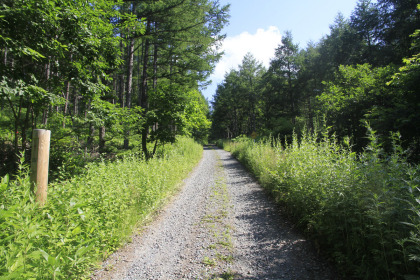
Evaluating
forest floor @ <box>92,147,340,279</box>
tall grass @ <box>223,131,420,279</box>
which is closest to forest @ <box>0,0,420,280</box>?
tall grass @ <box>223,131,420,279</box>

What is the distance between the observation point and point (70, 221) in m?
2.43

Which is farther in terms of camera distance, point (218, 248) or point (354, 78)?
point (354, 78)

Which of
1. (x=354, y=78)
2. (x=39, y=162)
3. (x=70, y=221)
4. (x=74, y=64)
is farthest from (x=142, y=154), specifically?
(x=354, y=78)

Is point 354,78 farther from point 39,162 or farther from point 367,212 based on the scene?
point 39,162

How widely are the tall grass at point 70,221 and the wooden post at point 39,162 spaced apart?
11 cm

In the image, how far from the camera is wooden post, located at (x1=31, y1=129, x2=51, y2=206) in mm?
2779

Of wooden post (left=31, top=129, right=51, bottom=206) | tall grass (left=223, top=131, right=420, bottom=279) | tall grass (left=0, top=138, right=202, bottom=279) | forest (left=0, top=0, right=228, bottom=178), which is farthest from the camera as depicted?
forest (left=0, top=0, right=228, bottom=178)

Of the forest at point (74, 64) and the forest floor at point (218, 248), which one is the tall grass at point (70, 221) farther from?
the forest at point (74, 64)

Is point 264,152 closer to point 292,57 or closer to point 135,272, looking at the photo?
point 135,272

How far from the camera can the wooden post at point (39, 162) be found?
2779 millimetres

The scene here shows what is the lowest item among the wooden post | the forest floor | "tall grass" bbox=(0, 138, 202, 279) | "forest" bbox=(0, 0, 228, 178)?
the forest floor

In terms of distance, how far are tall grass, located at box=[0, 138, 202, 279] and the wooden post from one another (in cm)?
11

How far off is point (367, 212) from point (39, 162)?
4373 millimetres

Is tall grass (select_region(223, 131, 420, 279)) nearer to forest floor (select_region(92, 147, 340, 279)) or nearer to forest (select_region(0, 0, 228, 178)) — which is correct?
forest floor (select_region(92, 147, 340, 279))
